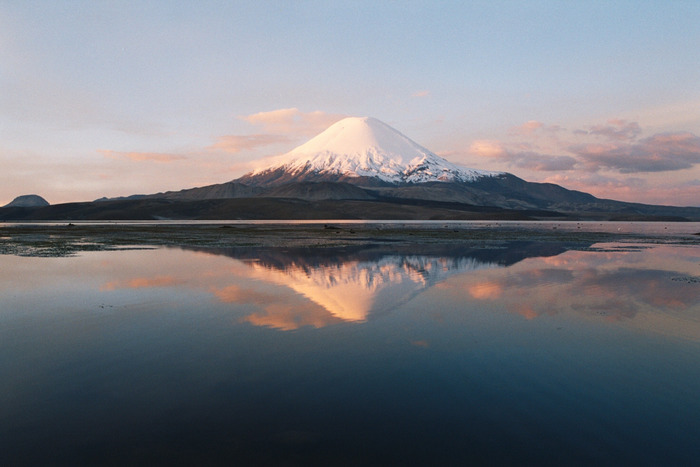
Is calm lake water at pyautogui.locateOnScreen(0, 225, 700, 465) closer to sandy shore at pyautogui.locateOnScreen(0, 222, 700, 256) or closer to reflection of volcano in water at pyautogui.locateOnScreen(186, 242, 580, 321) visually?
reflection of volcano in water at pyautogui.locateOnScreen(186, 242, 580, 321)

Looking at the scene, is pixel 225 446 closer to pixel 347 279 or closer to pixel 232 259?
pixel 347 279

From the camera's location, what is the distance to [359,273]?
2498 centimetres

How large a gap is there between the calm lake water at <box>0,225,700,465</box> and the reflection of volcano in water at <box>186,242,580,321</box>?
28 cm

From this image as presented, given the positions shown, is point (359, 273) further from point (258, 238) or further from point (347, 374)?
point (258, 238)

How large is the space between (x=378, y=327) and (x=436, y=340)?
205cm

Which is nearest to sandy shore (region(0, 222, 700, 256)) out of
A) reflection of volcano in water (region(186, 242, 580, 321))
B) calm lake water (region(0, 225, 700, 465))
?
reflection of volcano in water (region(186, 242, 580, 321))

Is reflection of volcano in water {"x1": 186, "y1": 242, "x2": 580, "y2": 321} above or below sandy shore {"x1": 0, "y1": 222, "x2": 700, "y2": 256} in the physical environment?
below

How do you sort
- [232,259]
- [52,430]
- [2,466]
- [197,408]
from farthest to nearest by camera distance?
[232,259] < [197,408] < [52,430] < [2,466]

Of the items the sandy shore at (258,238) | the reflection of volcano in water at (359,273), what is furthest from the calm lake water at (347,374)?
the sandy shore at (258,238)

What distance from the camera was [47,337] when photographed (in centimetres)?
1249

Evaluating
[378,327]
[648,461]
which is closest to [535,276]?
[378,327]

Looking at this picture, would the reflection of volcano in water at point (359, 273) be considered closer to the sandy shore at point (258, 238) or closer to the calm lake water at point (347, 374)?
the calm lake water at point (347, 374)

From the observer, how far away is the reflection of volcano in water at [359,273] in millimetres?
17578

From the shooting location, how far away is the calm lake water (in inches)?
264
